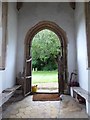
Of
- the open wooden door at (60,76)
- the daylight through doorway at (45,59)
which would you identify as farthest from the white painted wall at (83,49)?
the daylight through doorway at (45,59)

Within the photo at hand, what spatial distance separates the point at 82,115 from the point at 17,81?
10.4ft

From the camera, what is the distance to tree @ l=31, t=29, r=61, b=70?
24.8 feet

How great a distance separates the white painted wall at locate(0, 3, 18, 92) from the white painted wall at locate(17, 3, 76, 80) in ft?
1.13

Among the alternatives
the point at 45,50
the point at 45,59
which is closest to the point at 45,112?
the point at 45,50

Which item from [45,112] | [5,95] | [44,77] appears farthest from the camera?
[44,77]

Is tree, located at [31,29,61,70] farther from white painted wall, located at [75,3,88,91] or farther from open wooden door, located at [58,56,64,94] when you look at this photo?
white painted wall, located at [75,3,88,91]

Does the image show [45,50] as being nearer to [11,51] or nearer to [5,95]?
[11,51]

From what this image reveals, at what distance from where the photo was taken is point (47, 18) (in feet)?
21.0

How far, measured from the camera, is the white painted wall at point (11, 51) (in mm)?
5039

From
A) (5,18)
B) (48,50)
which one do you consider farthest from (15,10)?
(48,50)

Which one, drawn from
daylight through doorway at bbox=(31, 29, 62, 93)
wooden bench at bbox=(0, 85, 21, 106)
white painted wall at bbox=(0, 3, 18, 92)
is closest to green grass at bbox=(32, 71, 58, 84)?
daylight through doorway at bbox=(31, 29, 62, 93)

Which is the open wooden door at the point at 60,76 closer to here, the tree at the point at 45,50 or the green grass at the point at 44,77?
the tree at the point at 45,50

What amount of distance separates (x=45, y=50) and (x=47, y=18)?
5.52 ft

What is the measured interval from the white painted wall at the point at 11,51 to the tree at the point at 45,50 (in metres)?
1.60
